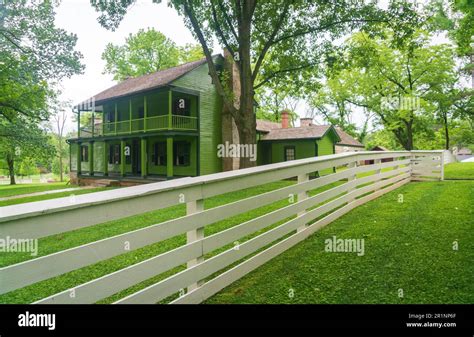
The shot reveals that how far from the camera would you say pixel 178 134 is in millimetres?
16219

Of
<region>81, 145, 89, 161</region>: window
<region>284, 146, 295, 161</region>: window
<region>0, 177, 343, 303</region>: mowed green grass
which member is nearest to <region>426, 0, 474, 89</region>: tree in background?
<region>0, 177, 343, 303</region>: mowed green grass

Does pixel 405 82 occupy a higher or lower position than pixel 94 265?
higher

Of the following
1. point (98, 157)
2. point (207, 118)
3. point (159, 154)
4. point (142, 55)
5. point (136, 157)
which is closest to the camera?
point (207, 118)

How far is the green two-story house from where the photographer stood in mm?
17109

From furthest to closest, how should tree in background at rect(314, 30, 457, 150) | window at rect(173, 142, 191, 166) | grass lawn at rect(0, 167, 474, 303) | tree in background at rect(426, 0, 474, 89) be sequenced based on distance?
tree in background at rect(314, 30, 457, 150)
window at rect(173, 142, 191, 166)
tree in background at rect(426, 0, 474, 89)
grass lawn at rect(0, 167, 474, 303)

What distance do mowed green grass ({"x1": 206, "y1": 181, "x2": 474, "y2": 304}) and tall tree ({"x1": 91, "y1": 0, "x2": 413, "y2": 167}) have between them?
24.8 ft

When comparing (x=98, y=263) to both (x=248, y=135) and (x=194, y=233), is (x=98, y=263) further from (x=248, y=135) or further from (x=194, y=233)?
(x=248, y=135)

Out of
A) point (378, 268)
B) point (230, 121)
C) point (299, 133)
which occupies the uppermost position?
point (230, 121)

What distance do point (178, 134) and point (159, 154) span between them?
3701mm

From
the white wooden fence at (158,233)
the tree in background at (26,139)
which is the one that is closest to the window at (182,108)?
the tree in background at (26,139)

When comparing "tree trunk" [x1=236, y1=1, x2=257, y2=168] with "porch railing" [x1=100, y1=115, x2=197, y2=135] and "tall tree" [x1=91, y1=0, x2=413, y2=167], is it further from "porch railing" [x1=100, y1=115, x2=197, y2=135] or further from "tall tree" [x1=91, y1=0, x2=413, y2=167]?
"porch railing" [x1=100, y1=115, x2=197, y2=135]

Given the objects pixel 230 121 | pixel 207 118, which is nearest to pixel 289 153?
pixel 230 121

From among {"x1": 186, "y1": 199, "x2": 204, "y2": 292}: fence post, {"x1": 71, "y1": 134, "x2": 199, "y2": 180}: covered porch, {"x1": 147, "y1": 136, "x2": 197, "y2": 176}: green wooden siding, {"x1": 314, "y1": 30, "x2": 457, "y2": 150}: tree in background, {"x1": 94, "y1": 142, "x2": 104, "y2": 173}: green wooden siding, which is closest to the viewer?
{"x1": 186, "y1": 199, "x2": 204, "y2": 292}: fence post
